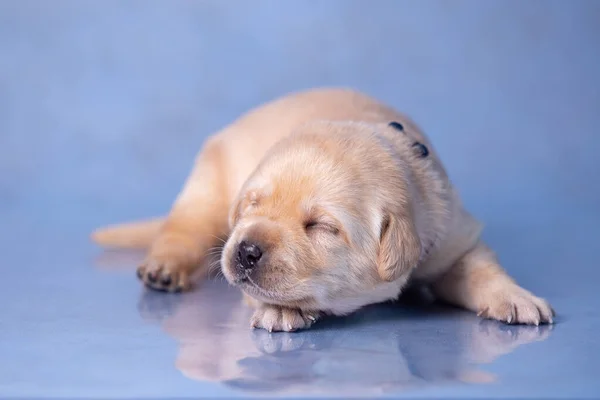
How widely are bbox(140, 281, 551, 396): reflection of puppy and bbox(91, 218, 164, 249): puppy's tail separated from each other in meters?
1.48

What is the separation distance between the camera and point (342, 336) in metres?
4.20

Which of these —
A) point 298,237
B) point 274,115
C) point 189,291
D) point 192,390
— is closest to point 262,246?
point 298,237

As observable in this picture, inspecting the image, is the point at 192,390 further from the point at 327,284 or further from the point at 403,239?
the point at 403,239

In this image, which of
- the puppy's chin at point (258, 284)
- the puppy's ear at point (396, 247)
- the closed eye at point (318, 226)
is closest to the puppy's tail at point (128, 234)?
the puppy's chin at point (258, 284)

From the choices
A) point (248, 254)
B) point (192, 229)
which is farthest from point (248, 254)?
point (192, 229)

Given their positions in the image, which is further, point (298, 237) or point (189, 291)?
point (189, 291)

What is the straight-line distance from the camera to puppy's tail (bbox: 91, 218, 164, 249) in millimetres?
6328

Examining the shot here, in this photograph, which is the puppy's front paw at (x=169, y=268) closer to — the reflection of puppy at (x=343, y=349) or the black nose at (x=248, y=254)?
the reflection of puppy at (x=343, y=349)

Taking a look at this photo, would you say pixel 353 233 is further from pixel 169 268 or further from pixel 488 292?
pixel 169 268

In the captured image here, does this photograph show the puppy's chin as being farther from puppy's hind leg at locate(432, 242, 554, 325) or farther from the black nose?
puppy's hind leg at locate(432, 242, 554, 325)

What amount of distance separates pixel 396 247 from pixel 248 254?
0.63m

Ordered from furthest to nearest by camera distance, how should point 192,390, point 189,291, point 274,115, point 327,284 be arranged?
point 274,115 → point 189,291 → point 327,284 → point 192,390

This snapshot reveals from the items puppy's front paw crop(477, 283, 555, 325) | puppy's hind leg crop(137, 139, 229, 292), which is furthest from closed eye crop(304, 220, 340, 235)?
puppy's hind leg crop(137, 139, 229, 292)

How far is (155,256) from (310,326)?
1.31 m
